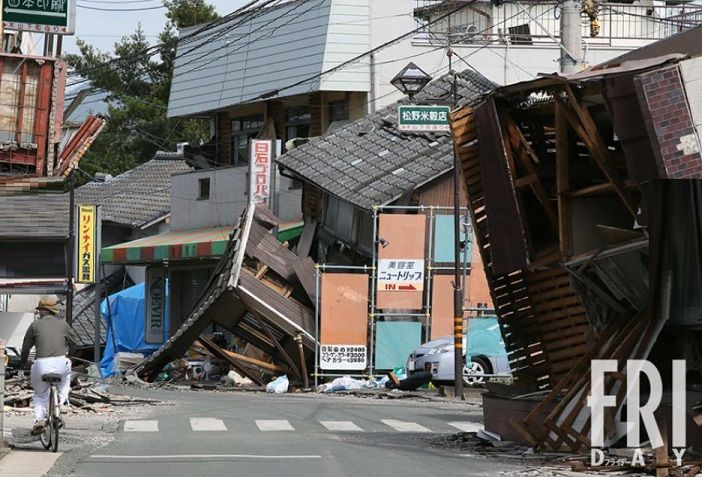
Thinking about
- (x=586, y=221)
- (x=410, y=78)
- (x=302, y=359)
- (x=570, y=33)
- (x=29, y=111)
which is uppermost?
(x=410, y=78)

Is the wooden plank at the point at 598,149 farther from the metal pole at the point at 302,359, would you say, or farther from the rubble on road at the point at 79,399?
the metal pole at the point at 302,359

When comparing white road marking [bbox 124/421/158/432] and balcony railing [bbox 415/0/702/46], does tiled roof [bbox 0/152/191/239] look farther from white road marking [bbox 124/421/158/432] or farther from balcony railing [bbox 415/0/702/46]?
white road marking [bbox 124/421/158/432]

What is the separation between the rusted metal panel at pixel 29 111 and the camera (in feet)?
68.3

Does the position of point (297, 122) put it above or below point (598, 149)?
above

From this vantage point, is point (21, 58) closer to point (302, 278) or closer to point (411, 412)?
point (411, 412)

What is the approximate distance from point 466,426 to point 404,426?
97 centimetres

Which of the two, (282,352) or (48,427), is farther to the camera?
(282,352)

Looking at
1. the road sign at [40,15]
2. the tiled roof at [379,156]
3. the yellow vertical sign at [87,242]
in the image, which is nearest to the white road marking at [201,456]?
the road sign at [40,15]

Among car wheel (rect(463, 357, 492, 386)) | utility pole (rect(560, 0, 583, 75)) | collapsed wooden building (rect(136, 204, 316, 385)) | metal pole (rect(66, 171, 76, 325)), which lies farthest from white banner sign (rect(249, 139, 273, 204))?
utility pole (rect(560, 0, 583, 75))

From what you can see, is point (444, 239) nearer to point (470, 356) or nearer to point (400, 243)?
point (400, 243)

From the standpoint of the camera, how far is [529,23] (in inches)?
1957

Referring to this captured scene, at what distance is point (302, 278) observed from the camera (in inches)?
1410

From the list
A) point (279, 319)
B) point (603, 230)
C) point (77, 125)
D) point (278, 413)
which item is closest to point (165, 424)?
point (278, 413)

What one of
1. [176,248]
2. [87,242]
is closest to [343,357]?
Result: [176,248]
